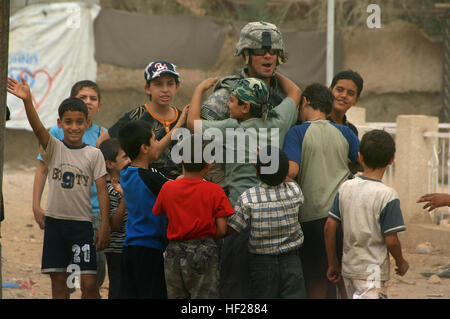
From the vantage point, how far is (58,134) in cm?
470

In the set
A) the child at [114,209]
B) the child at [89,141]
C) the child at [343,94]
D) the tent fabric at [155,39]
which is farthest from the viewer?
the tent fabric at [155,39]

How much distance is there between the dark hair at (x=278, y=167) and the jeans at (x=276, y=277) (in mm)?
409

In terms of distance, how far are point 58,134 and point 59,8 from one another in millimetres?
7505

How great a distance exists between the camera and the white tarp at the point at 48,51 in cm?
1155

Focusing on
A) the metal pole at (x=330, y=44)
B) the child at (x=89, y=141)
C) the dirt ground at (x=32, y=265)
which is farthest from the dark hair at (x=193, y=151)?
the metal pole at (x=330, y=44)

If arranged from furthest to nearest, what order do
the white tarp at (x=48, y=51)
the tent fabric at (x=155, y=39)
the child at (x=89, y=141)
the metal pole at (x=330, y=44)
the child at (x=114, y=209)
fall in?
the tent fabric at (x=155, y=39)
the white tarp at (x=48, y=51)
the metal pole at (x=330, y=44)
the child at (x=89, y=141)
the child at (x=114, y=209)

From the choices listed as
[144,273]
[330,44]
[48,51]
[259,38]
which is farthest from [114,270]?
[48,51]

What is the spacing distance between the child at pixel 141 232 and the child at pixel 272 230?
16.8 inches

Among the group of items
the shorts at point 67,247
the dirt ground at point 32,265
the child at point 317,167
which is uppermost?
the child at point 317,167

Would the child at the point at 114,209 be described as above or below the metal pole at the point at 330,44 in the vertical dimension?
below

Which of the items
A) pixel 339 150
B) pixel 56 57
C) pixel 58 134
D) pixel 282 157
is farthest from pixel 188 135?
pixel 56 57

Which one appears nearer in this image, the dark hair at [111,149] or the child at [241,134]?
the child at [241,134]

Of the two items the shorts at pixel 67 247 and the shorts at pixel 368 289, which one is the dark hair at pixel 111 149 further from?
the shorts at pixel 368 289
